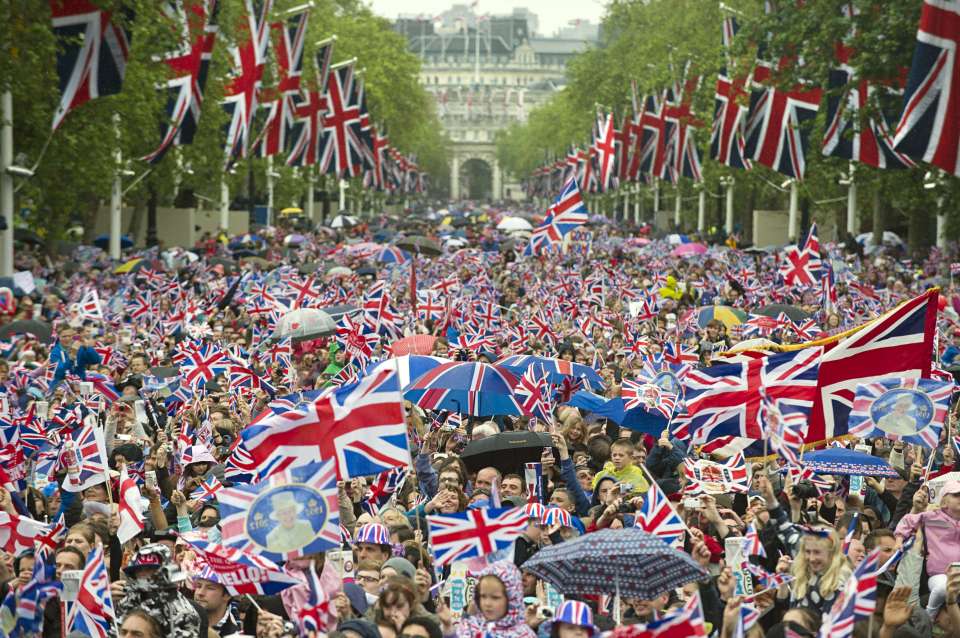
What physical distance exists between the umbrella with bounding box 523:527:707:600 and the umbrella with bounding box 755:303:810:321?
599 inches

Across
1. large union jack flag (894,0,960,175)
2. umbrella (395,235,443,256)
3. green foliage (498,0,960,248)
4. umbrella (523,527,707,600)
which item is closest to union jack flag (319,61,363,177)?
green foliage (498,0,960,248)

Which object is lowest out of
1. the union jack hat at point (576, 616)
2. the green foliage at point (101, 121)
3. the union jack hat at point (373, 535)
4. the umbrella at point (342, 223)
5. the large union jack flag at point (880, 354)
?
the umbrella at point (342, 223)

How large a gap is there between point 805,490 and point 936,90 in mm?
11749

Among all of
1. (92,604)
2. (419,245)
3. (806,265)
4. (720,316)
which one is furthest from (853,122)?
(92,604)

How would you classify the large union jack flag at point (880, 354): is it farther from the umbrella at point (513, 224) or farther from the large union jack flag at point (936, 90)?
the umbrella at point (513, 224)

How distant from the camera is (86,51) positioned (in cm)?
2950

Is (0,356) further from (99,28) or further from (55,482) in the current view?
(99,28)

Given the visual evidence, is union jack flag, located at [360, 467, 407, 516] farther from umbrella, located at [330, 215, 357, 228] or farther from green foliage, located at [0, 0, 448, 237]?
umbrella, located at [330, 215, 357, 228]

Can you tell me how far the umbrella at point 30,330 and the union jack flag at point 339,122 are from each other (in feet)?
114

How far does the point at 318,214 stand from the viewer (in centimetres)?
8769

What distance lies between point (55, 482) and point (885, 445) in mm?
6096

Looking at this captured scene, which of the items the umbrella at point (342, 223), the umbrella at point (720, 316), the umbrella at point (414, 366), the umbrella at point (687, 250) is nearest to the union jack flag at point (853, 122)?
the umbrella at point (720, 316)

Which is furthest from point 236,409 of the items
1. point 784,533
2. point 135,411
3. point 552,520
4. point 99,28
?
point 99,28

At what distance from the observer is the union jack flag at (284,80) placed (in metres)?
48.8
